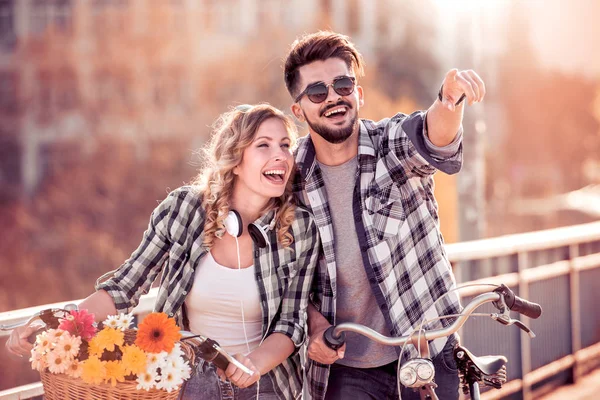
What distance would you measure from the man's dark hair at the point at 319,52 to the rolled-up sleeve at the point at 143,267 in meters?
0.89

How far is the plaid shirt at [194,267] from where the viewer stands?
393 centimetres

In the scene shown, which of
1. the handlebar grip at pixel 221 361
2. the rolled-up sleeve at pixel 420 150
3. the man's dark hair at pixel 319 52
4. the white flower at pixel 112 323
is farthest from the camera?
the man's dark hair at pixel 319 52

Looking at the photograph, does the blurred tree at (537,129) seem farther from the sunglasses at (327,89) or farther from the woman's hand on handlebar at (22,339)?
the woman's hand on handlebar at (22,339)

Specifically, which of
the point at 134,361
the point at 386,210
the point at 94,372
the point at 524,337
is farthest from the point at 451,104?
the point at 524,337

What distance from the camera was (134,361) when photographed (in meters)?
2.85

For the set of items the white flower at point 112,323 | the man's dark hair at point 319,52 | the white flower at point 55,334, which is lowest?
the white flower at point 55,334

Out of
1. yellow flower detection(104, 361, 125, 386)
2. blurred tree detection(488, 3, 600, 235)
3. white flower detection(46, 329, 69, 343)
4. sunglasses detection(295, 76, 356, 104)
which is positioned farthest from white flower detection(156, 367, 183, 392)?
blurred tree detection(488, 3, 600, 235)

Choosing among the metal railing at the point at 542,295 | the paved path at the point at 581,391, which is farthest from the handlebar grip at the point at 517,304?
the paved path at the point at 581,391

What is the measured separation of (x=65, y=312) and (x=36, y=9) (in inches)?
1589

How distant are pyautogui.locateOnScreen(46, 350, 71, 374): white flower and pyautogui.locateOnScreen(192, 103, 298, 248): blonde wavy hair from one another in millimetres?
1186

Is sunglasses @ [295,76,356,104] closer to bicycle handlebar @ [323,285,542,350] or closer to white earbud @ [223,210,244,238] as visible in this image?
white earbud @ [223,210,244,238]

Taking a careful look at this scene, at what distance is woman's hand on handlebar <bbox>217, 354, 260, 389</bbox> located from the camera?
3.26 meters

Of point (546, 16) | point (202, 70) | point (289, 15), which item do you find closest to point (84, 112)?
point (202, 70)

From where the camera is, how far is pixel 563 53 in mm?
55781
